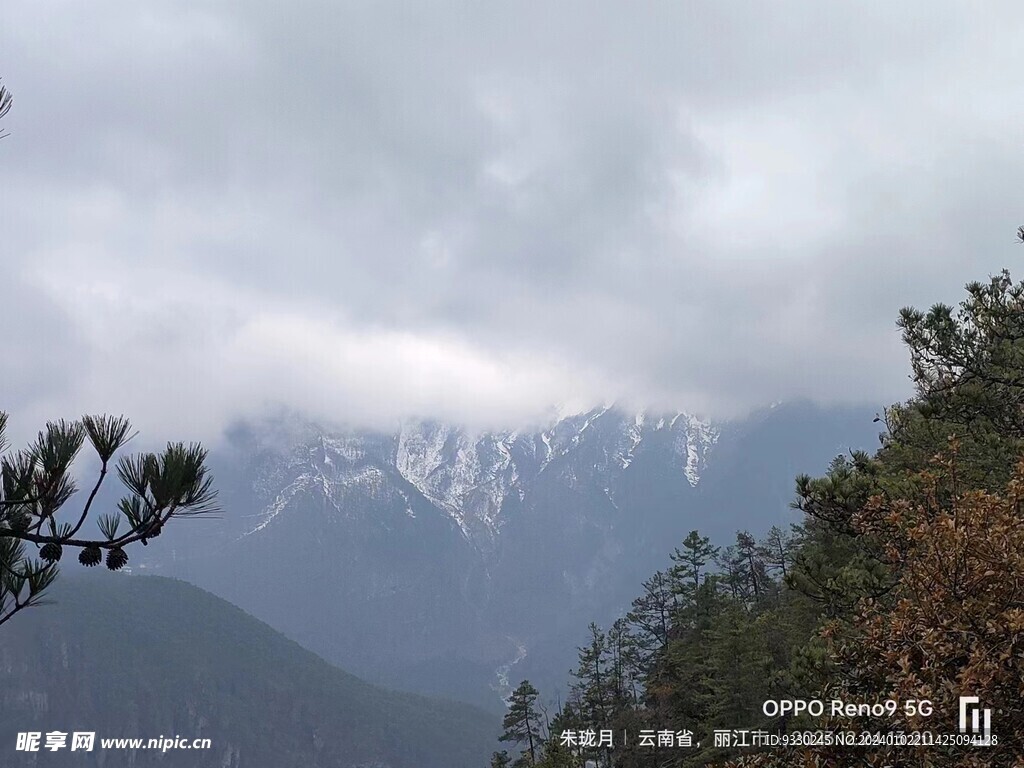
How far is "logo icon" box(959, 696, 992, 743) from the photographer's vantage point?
559cm

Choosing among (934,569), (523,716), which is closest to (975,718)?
(934,569)

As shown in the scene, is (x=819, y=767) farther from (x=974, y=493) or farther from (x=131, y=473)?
(x=131, y=473)

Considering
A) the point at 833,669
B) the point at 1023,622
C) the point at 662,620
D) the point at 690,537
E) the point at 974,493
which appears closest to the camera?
the point at 1023,622

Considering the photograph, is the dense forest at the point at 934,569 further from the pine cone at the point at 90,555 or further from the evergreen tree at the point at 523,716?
the evergreen tree at the point at 523,716

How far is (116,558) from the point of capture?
223 inches

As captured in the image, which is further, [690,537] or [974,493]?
[690,537]

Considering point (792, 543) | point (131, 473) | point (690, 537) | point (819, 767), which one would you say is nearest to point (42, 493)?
point (131, 473)

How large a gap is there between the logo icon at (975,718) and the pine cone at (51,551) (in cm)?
729

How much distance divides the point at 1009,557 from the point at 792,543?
170 ft

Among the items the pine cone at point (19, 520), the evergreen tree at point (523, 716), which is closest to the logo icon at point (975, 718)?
the pine cone at point (19, 520)

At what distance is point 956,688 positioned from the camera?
5.39 m

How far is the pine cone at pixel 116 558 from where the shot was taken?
5663 millimetres

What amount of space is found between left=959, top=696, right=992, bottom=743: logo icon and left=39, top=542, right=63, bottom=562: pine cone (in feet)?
23.9

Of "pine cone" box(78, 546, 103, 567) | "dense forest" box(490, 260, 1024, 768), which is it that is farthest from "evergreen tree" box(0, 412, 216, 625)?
"dense forest" box(490, 260, 1024, 768)
